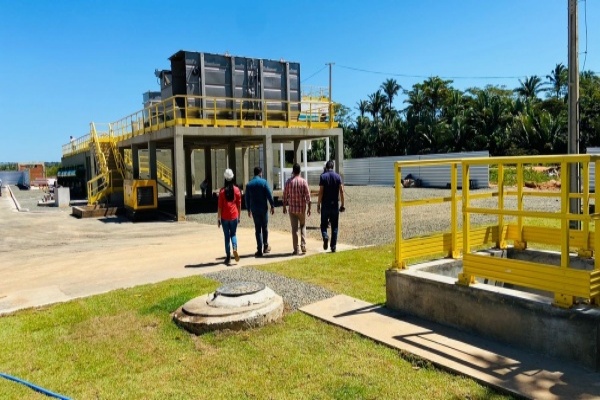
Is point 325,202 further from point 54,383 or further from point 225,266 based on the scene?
point 54,383

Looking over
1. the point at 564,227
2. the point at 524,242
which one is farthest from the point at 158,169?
the point at 564,227

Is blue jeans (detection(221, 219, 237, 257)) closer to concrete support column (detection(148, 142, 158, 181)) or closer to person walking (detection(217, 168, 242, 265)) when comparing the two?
person walking (detection(217, 168, 242, 265))

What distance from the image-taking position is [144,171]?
2983 cm

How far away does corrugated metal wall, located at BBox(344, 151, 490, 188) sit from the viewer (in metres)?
29.3

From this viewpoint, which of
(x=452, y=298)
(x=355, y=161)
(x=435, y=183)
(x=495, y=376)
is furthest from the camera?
(x=355, y=161)

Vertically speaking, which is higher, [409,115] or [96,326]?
[409,115]

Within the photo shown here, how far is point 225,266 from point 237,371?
457 centimetres

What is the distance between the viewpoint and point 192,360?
451 centimetres

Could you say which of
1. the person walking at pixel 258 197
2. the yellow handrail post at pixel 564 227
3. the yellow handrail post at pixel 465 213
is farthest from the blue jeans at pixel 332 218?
the yellow handrail post at pixel 564 227

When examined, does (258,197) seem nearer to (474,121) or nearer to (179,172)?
(179,172)

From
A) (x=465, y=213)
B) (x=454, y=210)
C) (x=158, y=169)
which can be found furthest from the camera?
(x=158, y=169)

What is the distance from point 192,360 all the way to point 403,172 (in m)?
34.5

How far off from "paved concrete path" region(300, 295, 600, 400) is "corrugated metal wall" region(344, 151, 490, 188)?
84.0 feet

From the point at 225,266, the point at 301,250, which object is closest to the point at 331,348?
the point at 225,266
